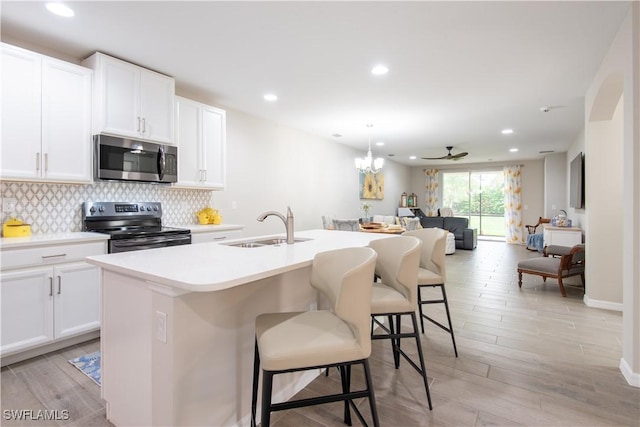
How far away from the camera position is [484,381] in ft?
7.33

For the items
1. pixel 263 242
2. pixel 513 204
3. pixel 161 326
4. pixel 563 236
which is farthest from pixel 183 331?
pixel 513 204

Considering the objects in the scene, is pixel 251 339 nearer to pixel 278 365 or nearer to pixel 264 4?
pixel 278 365

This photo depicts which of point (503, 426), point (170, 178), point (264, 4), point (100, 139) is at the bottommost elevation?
point (503, 426)

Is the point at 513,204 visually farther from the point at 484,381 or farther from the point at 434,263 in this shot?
the point at 484,381

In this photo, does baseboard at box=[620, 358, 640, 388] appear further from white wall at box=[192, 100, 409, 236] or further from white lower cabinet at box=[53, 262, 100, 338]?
white wall at box=[192, 100, 409, 236]

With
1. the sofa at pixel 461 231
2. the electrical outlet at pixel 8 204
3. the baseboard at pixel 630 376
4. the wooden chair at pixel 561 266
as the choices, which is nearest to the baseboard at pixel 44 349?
the electrical outlet at pixel 8 204

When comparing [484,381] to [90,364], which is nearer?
[484,381]

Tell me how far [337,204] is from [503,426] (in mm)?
5849

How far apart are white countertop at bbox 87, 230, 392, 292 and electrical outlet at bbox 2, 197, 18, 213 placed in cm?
181

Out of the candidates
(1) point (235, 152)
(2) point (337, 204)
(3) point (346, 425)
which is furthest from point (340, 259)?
(2) point (337, 204)

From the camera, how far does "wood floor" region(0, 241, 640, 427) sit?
1.87 meters

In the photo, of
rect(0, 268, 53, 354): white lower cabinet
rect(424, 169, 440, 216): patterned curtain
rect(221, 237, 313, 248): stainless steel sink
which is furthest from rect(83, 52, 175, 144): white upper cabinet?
rect(424, 169, 440, 216): patterned curtain

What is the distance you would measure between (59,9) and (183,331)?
2584 millimetres

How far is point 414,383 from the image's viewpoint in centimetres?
220
